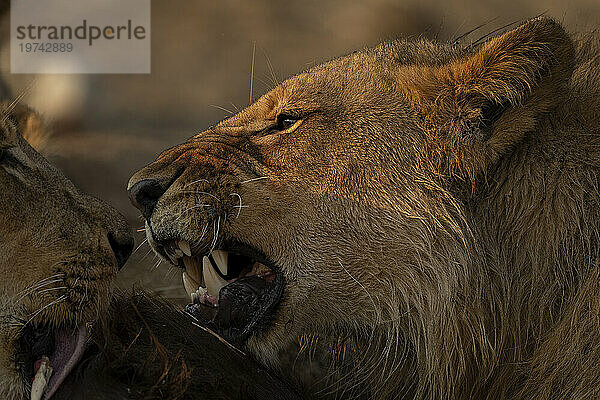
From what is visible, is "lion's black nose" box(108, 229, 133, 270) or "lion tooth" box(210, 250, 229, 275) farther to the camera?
"lion tooth" box(210, 250, 229, 275)

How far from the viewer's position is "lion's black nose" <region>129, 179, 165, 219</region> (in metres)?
2.06

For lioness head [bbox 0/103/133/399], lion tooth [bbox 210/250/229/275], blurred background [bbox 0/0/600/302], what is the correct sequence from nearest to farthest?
lioness head [bbox 0/103/133/399] < lion tooth [bbox 210/250/229/275] < blurred background [bbox 0/0/600/302]

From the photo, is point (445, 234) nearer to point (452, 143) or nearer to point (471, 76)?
point (452, 143)

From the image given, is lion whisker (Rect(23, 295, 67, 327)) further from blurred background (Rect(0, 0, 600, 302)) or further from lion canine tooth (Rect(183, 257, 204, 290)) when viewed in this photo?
blurred background (Rect(0, 0, 600, 302))

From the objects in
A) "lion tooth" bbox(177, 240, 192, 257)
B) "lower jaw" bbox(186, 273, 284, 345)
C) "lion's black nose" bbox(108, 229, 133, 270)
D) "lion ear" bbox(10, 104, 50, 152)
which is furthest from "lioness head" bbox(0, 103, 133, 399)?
"lion ear" bbox(10, 104, 50, 152)

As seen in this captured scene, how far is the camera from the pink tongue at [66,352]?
1.82 m

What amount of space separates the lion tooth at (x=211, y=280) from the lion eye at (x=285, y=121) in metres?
0.36

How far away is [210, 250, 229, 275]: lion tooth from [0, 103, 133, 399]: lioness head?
0.65 ft

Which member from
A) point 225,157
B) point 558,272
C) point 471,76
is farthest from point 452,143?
point 225,157

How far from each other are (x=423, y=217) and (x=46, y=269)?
798mm

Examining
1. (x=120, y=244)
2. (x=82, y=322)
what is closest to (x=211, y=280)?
(x=120, y=244)

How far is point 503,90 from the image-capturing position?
6.24 feet

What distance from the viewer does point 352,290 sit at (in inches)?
80.1

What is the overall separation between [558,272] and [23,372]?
1.12 meters
